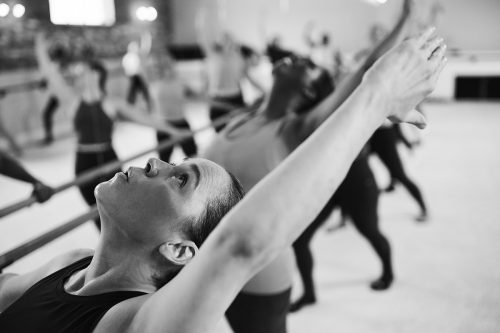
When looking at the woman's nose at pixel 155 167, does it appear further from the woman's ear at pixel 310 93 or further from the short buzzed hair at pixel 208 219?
the woman's ear at pixel 310 93

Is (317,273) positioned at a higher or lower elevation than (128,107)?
lower

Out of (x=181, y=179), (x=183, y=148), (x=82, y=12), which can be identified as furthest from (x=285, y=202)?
(x=82, y=12)

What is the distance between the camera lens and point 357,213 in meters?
2.34

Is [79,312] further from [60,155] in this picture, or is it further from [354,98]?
[60,155]

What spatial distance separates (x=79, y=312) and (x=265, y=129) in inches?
35.7

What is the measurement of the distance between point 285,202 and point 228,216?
0.20 ft

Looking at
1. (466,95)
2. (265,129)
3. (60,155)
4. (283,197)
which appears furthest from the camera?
(466,95)

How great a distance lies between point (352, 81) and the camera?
3.93ft

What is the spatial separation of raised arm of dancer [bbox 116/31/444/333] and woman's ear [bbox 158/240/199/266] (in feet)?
0.67

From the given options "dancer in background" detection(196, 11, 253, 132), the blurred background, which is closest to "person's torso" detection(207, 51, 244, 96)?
"dancer in background" detection(196, 11, 253, 132)

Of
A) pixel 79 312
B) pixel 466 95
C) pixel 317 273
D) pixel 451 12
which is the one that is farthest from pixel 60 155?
pixel 466 95

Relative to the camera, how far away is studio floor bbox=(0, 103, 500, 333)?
2.22 m

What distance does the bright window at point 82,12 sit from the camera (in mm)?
9127

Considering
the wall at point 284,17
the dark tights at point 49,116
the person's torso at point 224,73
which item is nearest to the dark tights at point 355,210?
the person's torso at point 224,73
